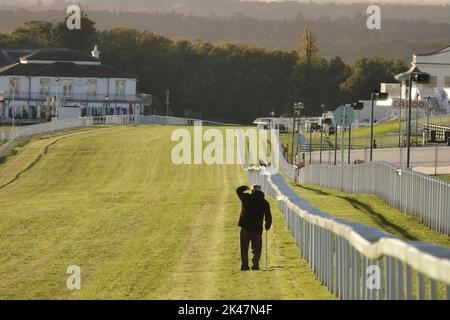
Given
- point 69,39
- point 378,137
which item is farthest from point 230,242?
point 69,39

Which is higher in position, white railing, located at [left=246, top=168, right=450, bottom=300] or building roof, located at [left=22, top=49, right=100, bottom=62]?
building roof, located at [left=22, top=49, right=100, bottom=62]

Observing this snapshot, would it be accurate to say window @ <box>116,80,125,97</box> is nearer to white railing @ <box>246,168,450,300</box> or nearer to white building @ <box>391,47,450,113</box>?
white building @ <box>391,47,450,113</box>

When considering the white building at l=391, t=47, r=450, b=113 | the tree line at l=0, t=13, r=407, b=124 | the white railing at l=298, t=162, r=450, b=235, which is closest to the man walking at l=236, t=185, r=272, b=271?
the white railing at l=298, t=162, r=450, b=235

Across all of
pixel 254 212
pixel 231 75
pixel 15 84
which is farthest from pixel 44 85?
pixel 254 212

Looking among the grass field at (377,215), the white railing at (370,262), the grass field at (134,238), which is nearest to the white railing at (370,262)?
the white railing at (370,262)

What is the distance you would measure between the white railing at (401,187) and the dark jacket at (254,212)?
6217mm

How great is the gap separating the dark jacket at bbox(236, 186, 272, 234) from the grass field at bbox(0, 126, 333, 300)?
2.33ft

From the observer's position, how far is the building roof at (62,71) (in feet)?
478

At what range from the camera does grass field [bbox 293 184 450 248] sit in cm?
2544

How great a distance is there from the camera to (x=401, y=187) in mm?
31391

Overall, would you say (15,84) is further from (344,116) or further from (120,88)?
(344,116)

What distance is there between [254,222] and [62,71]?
128 meters
